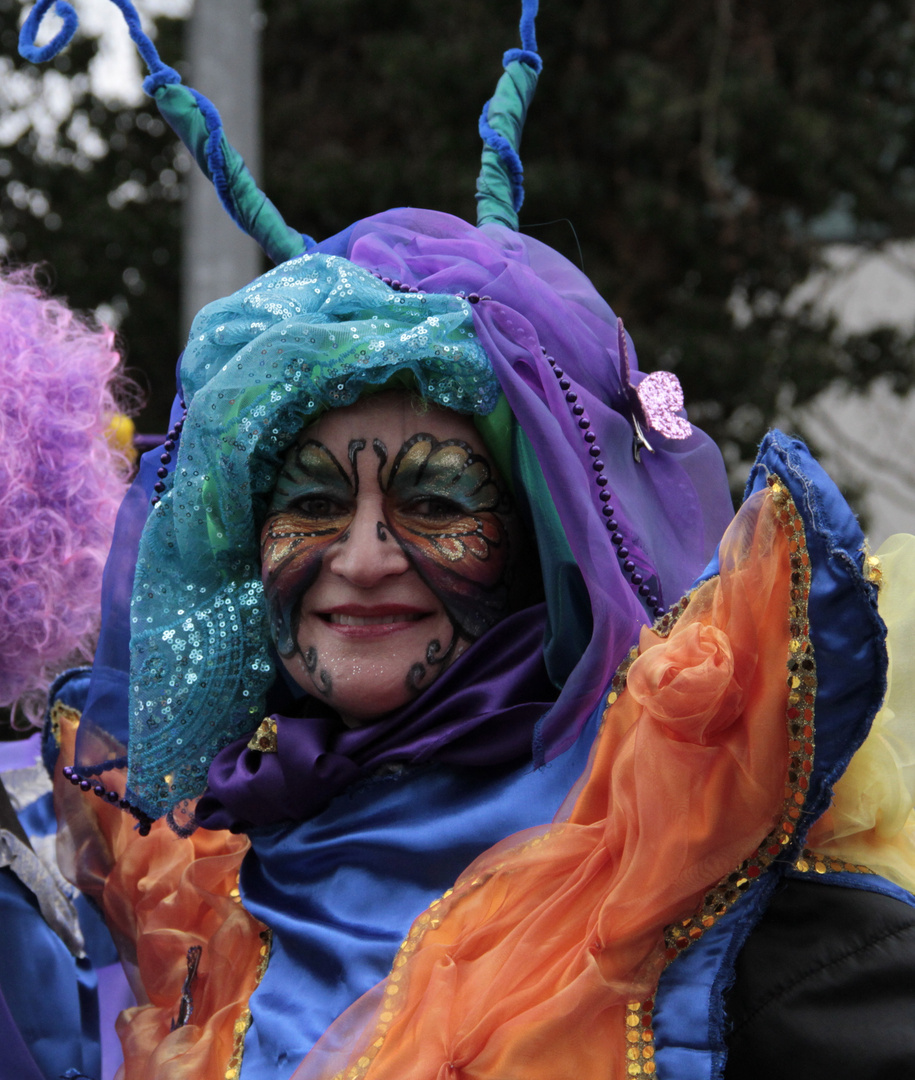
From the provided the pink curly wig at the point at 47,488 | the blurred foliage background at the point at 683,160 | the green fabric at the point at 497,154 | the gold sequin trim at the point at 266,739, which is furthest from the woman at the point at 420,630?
the blurred foliage background at the point at 683,160

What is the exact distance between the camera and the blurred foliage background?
672cm

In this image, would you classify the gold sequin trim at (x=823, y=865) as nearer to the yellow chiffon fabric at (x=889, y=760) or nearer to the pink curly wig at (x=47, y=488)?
the yellow chiffon fabric at (x=889, y=760)

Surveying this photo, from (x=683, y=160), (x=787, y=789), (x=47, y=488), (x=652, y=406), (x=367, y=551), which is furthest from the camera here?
(x=683, y=160)

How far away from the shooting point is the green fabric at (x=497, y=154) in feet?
6.87

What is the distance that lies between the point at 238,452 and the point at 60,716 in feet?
2.84

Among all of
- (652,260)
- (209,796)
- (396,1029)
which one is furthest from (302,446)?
(652,260)

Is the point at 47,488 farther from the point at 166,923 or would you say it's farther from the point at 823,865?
the point at 823,865

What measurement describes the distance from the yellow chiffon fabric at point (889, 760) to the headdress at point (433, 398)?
1.10ft

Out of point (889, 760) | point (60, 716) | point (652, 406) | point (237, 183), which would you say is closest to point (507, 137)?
point (237, 183)

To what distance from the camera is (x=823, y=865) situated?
1.44m

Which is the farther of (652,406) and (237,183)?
(237,183)

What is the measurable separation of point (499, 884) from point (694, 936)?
0.25 meters

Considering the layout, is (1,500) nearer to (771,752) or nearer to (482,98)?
(771,752)

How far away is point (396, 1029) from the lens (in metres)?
1.51
